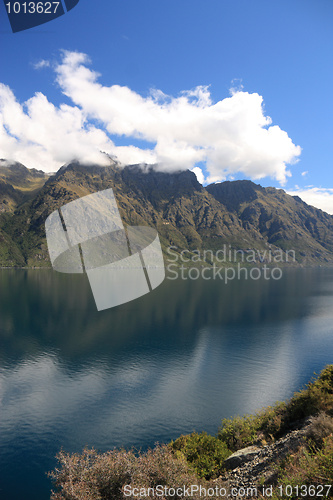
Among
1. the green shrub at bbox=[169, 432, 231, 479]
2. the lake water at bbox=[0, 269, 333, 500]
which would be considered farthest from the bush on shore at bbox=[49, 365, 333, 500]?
the lake water at bbox=[0, 269, 333, 500]

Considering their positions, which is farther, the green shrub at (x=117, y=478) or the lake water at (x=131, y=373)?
the lake water at (x=131, y=373)

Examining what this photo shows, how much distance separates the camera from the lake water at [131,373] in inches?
1607

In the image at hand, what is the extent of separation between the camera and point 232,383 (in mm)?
58312

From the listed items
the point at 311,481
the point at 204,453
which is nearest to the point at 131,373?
the point at 204,453

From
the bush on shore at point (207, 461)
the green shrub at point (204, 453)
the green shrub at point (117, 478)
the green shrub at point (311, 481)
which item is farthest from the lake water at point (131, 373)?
the green shrub at point (311, 481)

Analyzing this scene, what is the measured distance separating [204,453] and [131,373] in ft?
120

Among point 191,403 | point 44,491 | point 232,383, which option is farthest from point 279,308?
point 44,491

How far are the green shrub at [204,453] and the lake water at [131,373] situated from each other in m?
11.1

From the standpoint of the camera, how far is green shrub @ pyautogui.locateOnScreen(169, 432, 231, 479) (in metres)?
26.8

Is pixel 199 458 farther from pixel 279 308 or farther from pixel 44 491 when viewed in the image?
pixel 279 308

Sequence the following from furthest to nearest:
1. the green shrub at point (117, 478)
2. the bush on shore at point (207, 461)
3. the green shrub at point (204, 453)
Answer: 1. the green shrub at point (204, 453)
2. the green shrub at point (117, 478)
3. the bush on shore at point (207, 461)

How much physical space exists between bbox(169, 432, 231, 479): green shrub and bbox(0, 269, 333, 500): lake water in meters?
11.1

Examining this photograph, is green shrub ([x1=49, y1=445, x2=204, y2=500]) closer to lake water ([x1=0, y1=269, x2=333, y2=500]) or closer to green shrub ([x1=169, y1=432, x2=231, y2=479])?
→ green shrub ([x1=169, y1=432, x2=231, y2=479])

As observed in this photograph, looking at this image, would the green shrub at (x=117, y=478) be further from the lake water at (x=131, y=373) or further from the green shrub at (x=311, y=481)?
the lake water at (x=131, y=373)
